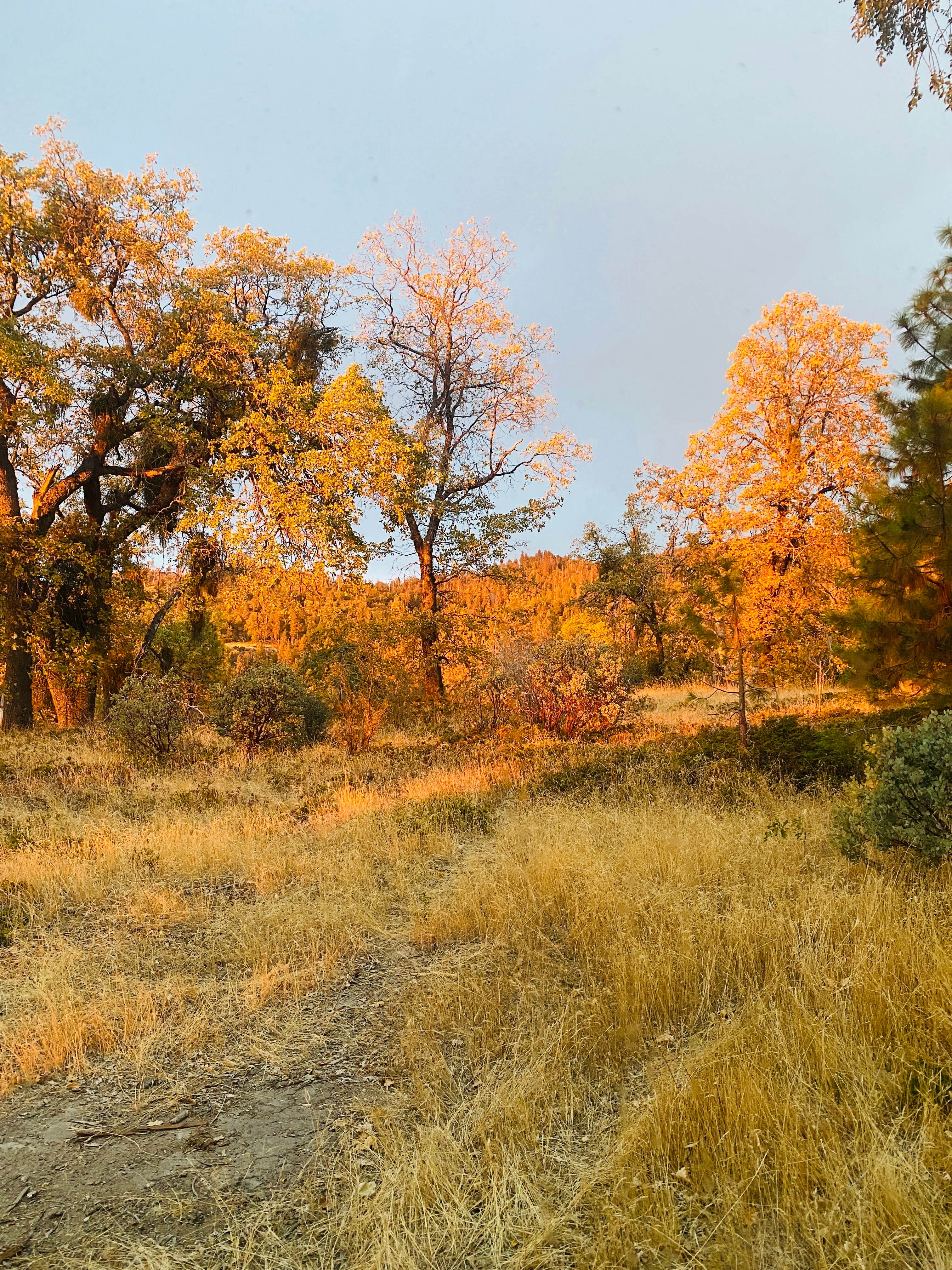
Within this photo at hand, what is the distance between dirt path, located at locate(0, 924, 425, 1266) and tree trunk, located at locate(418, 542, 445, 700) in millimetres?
14278

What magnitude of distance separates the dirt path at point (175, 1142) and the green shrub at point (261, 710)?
10357 mm

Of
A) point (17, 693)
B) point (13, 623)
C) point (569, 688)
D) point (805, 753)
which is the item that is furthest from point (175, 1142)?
point (17, 693)

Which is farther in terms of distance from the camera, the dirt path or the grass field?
the dirt path

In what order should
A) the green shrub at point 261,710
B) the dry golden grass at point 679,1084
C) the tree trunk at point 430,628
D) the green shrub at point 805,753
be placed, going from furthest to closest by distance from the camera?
the tree trunk at point 430,628 < the green shrub at point 261,710 < the green shrub at point 805,753 < the dry golden grass at point 679,1084

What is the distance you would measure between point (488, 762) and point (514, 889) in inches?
231

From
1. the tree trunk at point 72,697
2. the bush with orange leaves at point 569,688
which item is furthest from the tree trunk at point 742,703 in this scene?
the tree trunk at point 72,697

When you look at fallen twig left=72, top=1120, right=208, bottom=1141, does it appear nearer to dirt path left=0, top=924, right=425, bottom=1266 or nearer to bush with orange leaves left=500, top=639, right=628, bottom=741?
dirt path left=0, top=924, right=425, bottom=1266

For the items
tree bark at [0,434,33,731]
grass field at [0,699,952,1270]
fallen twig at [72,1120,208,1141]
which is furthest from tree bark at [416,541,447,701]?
fallen twig at [72,1120,208,1141]

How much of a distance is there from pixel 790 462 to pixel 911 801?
46.9ft

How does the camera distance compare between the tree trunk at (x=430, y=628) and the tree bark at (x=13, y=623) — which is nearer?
the tree bark at (x=13, y=623)

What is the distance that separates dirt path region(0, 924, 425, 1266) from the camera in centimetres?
242

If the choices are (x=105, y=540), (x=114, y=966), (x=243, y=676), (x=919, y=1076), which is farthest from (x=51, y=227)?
(x=919, y=1076)

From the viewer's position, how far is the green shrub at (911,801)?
4621mm

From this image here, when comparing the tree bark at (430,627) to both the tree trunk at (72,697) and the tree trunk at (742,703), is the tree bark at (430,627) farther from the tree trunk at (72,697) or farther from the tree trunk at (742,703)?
the tree trunk at (742,703)
